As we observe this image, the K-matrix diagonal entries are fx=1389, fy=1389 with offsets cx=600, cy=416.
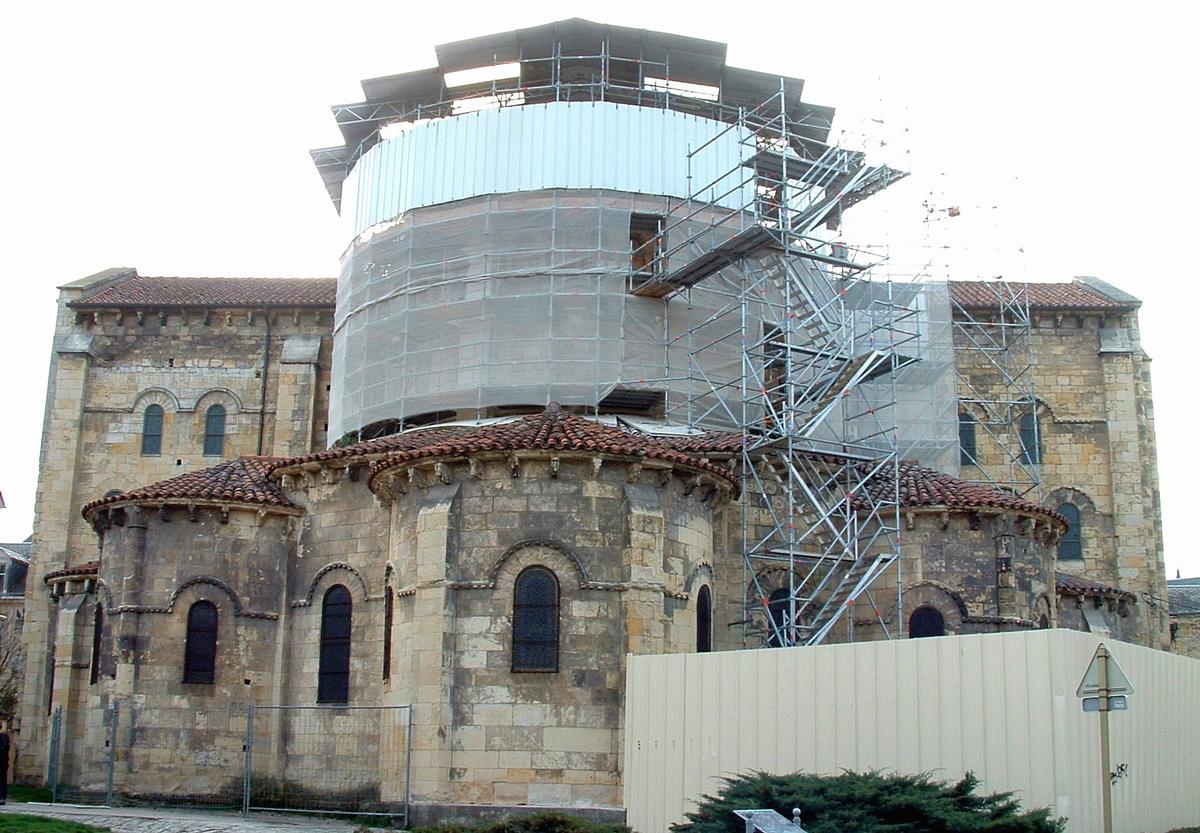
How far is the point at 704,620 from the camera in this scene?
24.8 metres

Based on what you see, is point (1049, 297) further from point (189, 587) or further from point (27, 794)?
point (27, 794)

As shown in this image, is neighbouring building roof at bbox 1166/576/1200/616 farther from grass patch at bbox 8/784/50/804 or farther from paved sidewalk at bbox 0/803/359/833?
grass patch at bbox 8/784/50/804

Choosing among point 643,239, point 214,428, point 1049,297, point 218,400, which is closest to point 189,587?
point 643,239

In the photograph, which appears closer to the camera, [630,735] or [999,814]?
[999,814]

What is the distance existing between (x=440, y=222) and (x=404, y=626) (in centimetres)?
1012

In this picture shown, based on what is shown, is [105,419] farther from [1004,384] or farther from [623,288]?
[1004,384]

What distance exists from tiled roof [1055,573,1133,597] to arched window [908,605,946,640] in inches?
259

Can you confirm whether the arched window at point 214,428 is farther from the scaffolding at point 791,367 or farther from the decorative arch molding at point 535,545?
the decorative arch molding at point 535,545

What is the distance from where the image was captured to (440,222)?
30250mm

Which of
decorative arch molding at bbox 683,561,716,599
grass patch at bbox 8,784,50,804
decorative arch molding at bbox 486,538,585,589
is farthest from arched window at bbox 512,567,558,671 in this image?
grass patch at bbox 8,784,50,804

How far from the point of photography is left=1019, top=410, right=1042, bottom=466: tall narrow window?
38.4m

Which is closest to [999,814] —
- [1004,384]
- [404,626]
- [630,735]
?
[630,735]

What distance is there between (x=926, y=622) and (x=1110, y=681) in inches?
545

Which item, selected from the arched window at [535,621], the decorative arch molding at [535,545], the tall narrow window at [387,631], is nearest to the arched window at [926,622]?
the decorative arch molding at [535,545]
